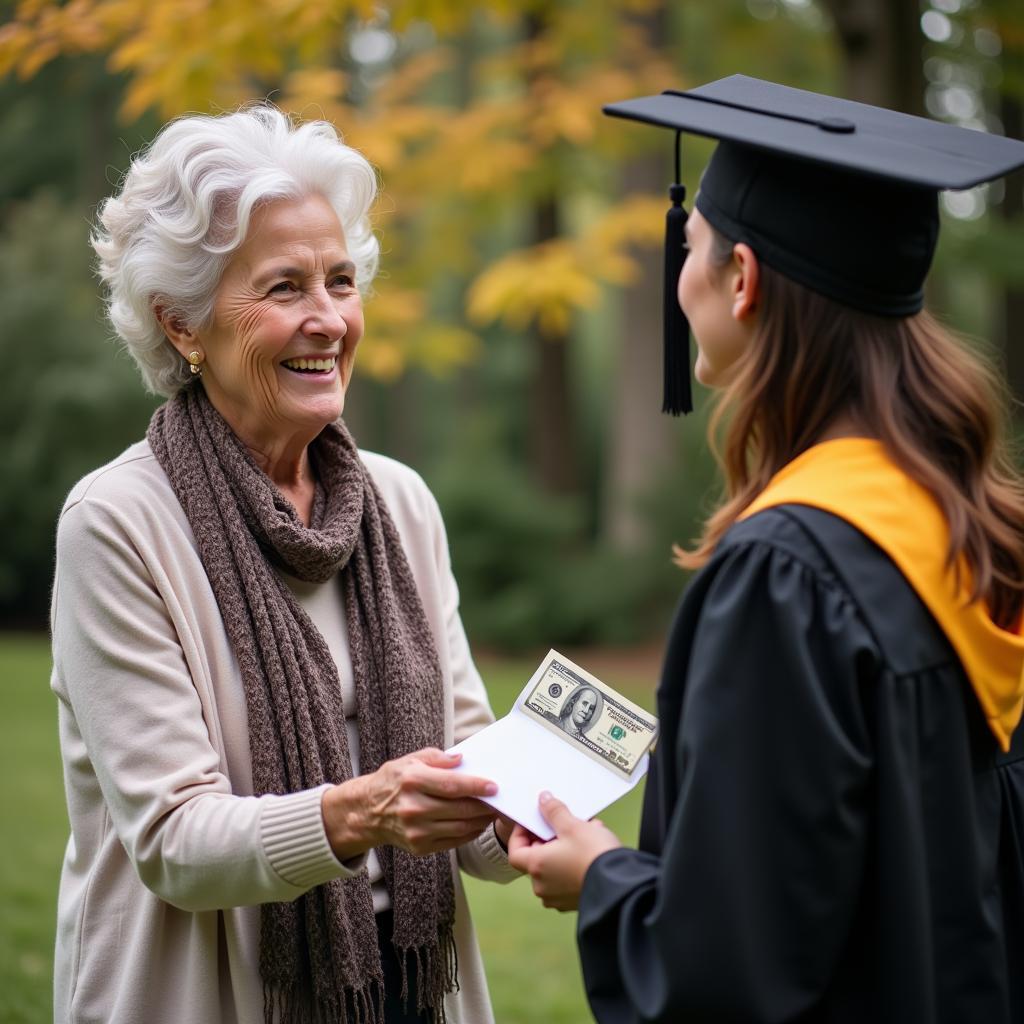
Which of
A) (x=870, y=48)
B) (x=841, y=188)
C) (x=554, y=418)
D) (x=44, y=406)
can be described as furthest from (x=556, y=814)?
(x=44, y=406)

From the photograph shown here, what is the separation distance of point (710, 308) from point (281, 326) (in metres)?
1.08

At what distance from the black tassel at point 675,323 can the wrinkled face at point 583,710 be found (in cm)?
58

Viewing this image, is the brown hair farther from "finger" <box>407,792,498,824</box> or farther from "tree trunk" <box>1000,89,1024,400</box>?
"tree trunk" <box>1000,89,1024,400</box>

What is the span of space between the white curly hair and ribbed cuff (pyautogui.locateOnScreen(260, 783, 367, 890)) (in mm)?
1051

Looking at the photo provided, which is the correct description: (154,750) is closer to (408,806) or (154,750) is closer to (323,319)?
(408,806)

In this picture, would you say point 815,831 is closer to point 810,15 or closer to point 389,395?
point 810,15

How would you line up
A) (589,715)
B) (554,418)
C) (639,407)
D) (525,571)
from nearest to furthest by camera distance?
(589,715), (639,407), (525,571), (554,418)

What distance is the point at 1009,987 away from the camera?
2029mm

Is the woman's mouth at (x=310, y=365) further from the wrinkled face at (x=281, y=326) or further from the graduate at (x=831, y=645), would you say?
the graduate at (x=831, y=645)

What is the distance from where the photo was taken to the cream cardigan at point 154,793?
2.34 m

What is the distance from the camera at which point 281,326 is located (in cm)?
271

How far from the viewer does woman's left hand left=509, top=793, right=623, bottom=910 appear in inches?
81.0

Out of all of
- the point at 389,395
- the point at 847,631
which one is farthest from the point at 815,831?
the point at 389,395

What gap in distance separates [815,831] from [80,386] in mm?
13432
